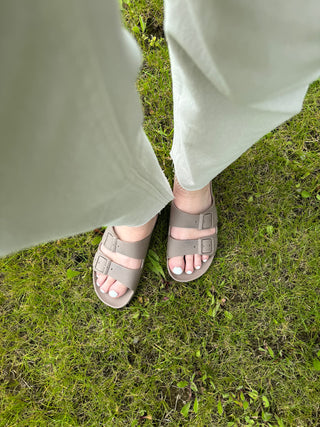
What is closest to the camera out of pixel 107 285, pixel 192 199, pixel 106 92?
pixel 106 92

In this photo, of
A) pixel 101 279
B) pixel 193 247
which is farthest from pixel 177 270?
pixel 101 279

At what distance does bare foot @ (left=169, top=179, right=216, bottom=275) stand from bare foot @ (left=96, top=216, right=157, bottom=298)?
14cm

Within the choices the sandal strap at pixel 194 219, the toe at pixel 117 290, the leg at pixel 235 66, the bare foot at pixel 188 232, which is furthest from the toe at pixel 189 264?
the leg at pixel 235 66

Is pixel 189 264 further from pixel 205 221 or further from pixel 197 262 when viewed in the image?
pixel 205 221

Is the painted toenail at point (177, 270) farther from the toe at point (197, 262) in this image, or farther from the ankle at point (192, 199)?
the ankle at point (192, 199)

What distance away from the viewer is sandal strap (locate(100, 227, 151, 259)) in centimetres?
156

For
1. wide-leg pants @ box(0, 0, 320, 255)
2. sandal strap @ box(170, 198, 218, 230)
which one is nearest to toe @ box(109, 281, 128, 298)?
sandal strap @ box(170, 198, 218, 230)

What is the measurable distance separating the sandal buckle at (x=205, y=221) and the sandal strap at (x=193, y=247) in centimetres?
5

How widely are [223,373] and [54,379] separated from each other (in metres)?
0.77

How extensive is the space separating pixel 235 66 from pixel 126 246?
1.09 m

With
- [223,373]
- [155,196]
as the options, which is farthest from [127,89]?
[223,373]

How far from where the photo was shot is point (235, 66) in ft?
1.90

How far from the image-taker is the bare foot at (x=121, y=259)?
1524mm

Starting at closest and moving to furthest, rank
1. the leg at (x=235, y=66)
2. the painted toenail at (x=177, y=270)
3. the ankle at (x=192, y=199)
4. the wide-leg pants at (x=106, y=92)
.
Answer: the wide-leg pants at (x=106, y=92)
the leg at (x=235, y=66)
the ankle at (x=192, y=199)
the painted toenail at (x=177, y=270)
